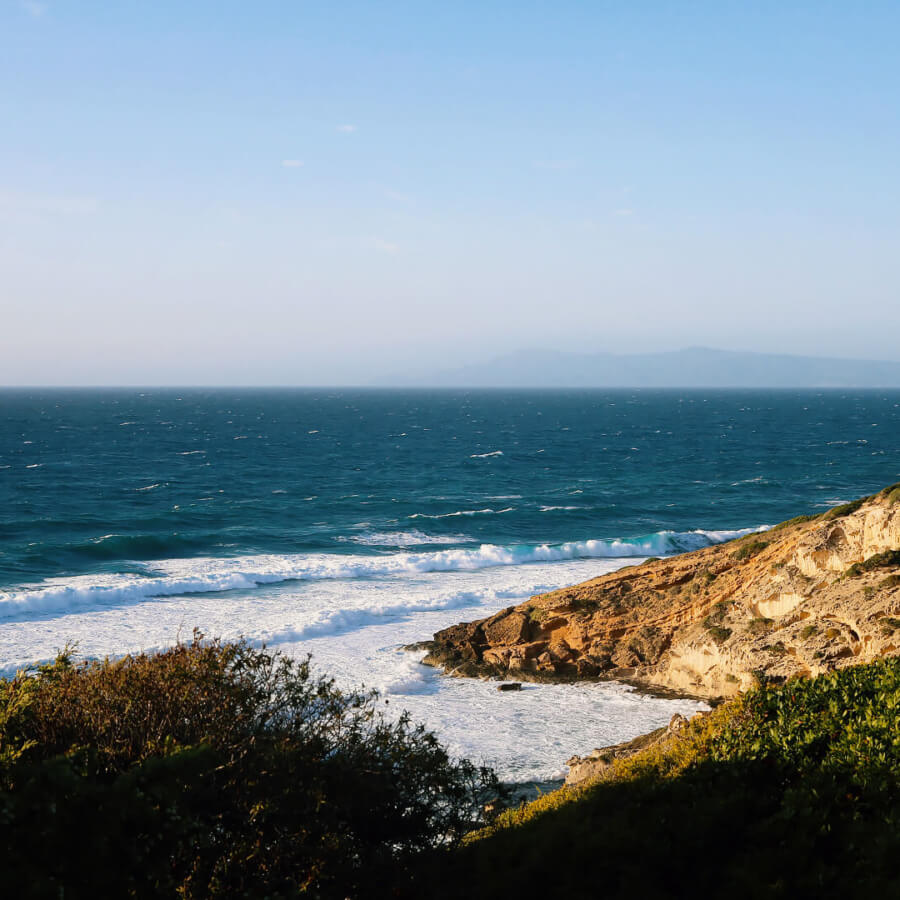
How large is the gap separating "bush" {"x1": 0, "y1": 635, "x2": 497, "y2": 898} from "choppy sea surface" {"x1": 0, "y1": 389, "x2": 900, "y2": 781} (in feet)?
27.0

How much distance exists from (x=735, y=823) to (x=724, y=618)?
14012mm

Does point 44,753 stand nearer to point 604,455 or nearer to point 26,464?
point 26,464

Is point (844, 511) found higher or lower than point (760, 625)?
higher

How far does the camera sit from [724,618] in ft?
74.5

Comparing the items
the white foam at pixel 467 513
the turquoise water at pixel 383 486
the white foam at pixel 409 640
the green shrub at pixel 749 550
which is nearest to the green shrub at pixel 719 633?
the white foam at pixel 409 640

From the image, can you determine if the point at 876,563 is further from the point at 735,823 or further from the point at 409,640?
the point at 409,640

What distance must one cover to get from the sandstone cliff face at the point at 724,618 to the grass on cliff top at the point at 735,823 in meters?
7.75

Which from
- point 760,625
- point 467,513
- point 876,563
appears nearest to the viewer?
point 876,563

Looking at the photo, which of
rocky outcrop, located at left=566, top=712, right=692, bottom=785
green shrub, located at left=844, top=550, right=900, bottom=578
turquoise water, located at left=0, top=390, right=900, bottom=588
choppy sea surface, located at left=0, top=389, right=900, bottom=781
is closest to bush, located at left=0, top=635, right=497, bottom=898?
rocky outcrop, located at left=566, top=712, right=692, bottom=785

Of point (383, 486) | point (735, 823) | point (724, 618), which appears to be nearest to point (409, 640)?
point (724, 618)

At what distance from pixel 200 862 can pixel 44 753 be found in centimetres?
231

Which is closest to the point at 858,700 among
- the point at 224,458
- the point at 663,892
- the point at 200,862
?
the point at 663,892

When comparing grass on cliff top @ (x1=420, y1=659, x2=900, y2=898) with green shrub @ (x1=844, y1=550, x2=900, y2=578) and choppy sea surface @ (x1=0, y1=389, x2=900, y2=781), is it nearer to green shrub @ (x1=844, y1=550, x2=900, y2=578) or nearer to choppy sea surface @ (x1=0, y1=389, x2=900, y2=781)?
choppy sea surface @ (x1=0, y1=389, x2=900, y2=781)

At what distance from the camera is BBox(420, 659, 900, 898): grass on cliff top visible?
855 cm
